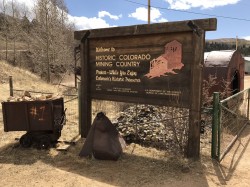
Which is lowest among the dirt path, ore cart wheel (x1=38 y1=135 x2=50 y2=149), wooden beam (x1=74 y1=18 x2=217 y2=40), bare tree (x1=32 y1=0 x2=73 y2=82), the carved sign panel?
the dirt path

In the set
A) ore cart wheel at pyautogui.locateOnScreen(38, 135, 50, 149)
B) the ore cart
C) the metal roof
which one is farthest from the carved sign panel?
the metal roof

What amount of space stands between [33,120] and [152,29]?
369cm

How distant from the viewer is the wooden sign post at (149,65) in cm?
559

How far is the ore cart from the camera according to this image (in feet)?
21.5

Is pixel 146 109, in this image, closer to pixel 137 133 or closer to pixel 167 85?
pixel 137 133

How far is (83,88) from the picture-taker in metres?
7.25

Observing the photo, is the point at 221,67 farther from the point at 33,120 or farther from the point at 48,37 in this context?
the point at 48,37

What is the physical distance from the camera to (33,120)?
6613mm

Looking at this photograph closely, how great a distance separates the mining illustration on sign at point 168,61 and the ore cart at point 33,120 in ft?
8.83

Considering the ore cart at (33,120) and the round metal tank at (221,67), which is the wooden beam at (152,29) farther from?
the round metal tank at (221,67)

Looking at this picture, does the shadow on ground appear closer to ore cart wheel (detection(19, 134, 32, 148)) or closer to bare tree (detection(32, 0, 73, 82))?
ore cart wheel (detection(19, 134, 32, 148))

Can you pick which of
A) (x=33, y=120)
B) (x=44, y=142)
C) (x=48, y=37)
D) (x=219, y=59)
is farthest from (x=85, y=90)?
(x=48, y=37)

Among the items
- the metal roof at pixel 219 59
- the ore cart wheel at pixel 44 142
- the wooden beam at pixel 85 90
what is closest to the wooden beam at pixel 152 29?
the wooden beam at pixel 85 90

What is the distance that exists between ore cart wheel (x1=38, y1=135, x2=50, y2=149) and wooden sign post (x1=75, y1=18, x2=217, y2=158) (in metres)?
1.25
